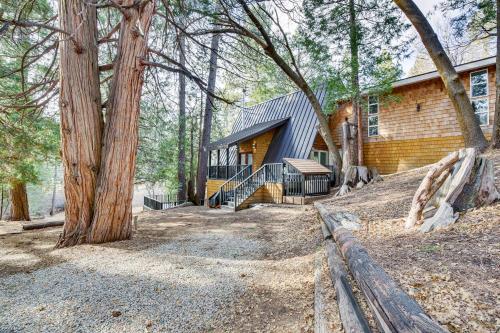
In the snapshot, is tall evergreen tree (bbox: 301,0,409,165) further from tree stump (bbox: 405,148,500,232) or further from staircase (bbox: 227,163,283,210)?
tree stump (bbox: 405,148,500,232)

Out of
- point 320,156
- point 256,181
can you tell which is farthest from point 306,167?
point 320,156

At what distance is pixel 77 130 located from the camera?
4.40m

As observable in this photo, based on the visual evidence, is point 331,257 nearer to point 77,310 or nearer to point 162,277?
point 162,277

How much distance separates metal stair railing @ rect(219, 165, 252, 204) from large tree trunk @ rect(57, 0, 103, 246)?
7.69 m

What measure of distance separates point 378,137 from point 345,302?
1230cm

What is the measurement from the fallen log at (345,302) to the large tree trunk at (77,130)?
4221mm

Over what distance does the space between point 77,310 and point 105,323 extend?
16.0 inches

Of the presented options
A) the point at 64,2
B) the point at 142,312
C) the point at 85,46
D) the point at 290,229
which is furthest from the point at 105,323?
the point at 64,2

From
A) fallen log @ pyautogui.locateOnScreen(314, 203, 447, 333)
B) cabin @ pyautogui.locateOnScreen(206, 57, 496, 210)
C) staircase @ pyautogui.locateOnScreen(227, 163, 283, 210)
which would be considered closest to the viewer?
fallen log @ pyautogui.locateOnScreen(314, 203, 447, 333)

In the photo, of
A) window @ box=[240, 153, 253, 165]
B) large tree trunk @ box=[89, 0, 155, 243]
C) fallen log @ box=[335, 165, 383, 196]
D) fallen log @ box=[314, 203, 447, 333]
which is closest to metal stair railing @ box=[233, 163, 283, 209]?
fallen log @ box=[335, 165, 383, 196]

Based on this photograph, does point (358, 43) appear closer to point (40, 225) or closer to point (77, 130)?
point (77, 130)

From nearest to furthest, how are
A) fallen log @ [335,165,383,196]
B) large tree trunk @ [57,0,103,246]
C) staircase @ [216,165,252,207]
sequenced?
1. large tree trunk @ [57,0,103,246]
2. fallen log @ [335,165,383,196]
3. staircase @ [216,165,252,207]

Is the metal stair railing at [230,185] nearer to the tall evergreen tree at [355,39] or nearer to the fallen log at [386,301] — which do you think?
the tall evergreen tree at [355,39]

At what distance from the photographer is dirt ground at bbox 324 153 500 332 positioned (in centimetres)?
161
